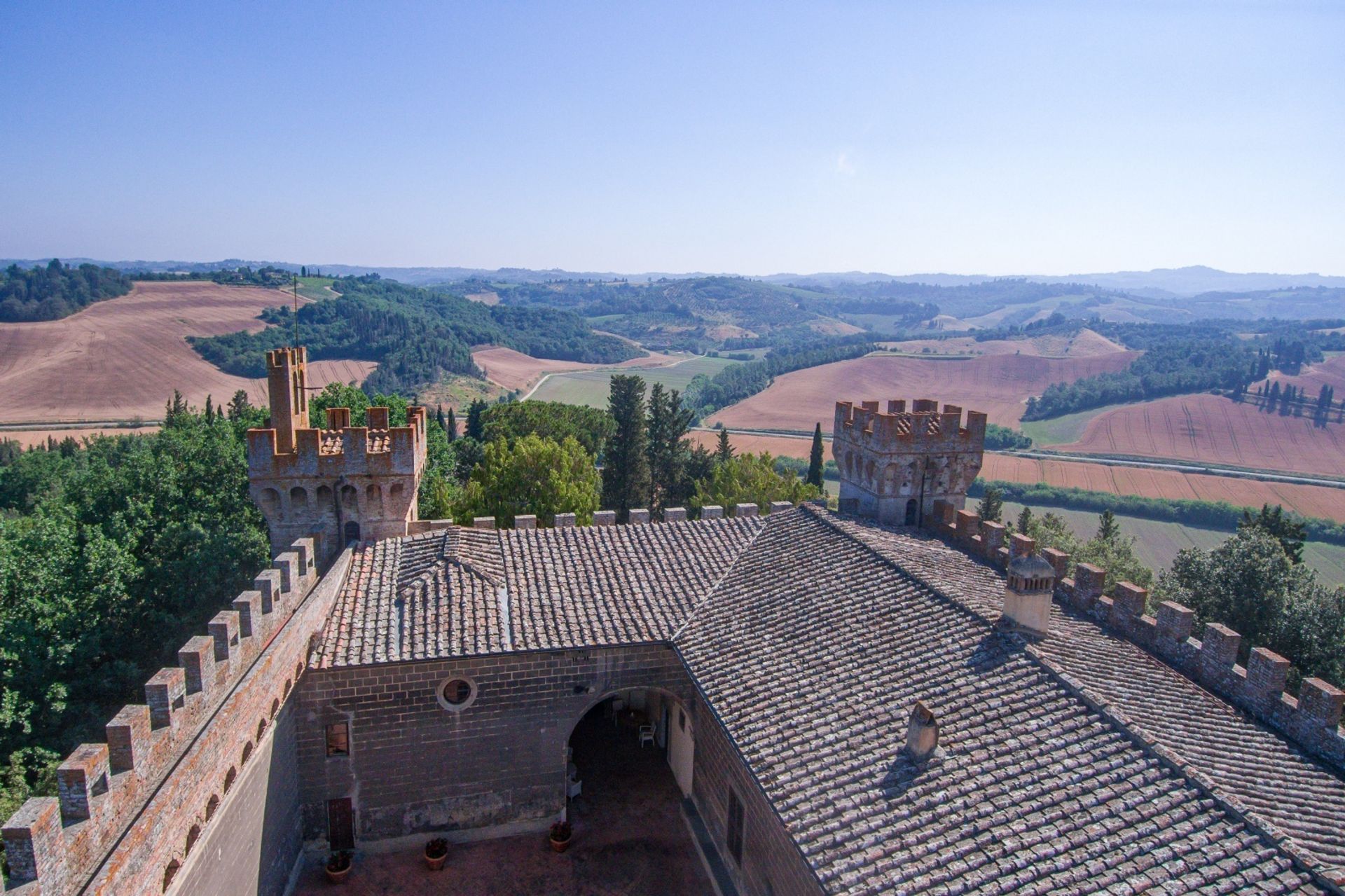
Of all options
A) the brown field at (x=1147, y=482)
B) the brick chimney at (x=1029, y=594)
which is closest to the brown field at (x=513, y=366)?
the brown field at (x=1147, y=482)

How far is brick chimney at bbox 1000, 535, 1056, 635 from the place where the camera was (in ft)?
45.5

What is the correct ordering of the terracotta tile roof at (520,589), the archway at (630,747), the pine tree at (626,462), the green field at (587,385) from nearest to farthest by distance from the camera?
the terracotta tile roof at (520,589) < the archway at (630,747) < the pine tree at (626,462) < the green field at (587,385)

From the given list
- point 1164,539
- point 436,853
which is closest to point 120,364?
point 436,853

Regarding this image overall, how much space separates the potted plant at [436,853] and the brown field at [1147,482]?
231 ft

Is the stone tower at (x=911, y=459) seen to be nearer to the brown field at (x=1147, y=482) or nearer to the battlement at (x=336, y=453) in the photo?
the battlement at (x=336, y=453)

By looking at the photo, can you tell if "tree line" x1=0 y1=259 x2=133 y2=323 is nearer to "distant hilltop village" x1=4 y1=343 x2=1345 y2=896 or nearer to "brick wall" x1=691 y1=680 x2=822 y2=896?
"distant hilltop village" x1=4 y1=343 x2=1345 y2=896

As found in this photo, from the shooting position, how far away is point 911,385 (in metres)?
139

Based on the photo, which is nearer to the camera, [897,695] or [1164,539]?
[897,695]

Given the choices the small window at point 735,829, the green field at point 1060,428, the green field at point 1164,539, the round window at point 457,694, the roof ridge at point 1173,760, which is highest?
the roof ridge at point 1173,760

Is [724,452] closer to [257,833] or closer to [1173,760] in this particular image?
[257,833]

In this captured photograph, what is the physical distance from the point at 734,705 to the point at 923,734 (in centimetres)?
391

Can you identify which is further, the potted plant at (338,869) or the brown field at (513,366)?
the brown field at (513,366)

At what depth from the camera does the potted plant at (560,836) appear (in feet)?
58.6

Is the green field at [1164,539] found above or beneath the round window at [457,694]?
beneath
